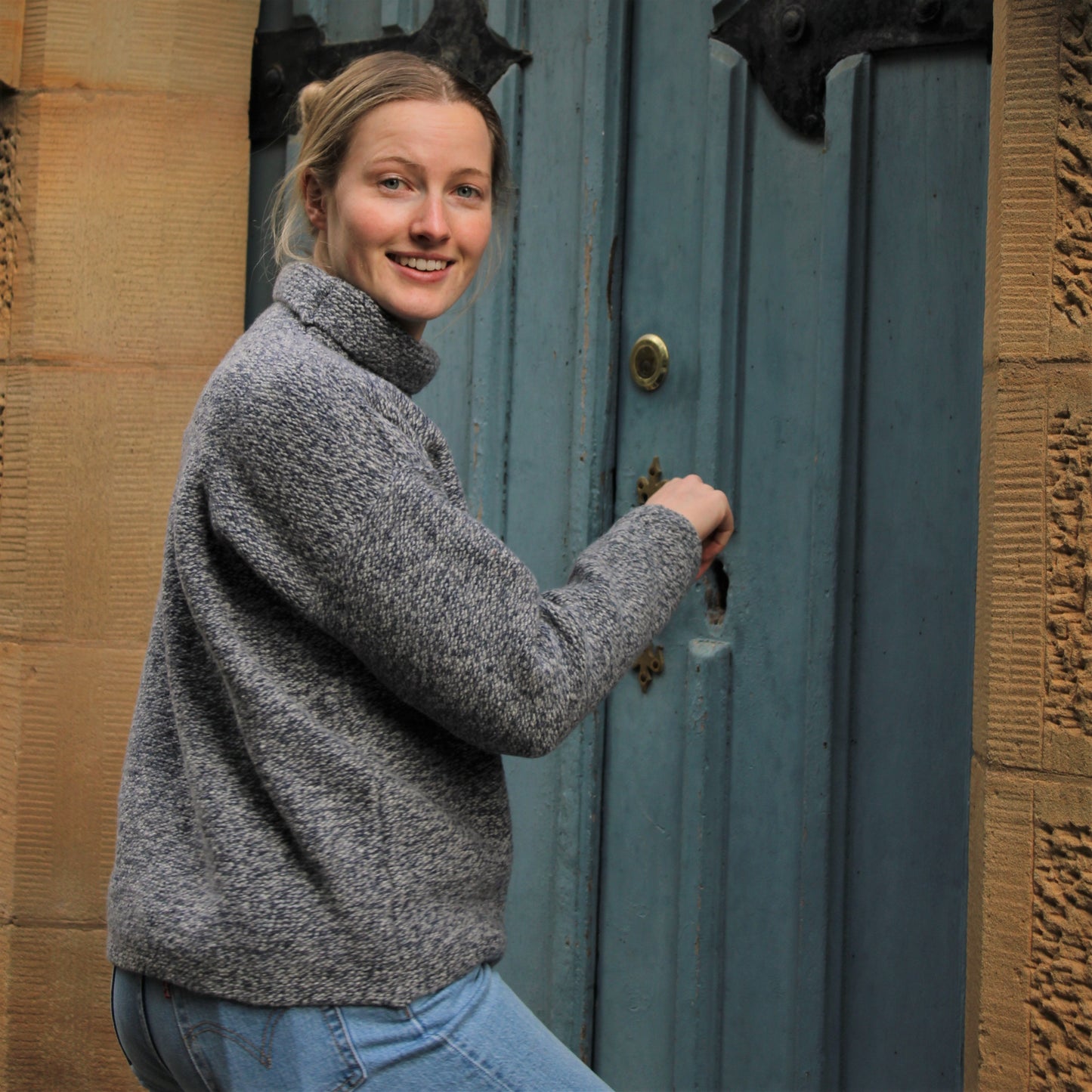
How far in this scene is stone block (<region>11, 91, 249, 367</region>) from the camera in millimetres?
2449

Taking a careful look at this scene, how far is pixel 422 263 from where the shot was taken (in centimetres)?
130

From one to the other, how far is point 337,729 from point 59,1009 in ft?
5.38

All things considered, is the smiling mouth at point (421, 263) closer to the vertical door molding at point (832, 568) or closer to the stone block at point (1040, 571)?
the stone block at point (1040, 571)

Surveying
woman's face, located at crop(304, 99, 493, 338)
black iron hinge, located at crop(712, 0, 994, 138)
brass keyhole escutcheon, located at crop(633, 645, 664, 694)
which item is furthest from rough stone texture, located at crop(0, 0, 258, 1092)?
woman's face, located at crop(304, 99, 493, 338)

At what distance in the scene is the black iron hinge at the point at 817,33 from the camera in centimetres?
191

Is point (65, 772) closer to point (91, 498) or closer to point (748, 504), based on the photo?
point (91, 498)

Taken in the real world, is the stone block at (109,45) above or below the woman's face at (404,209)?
above

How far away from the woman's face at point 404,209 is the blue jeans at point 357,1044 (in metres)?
0.62

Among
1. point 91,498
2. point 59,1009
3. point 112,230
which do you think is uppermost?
point 112,230

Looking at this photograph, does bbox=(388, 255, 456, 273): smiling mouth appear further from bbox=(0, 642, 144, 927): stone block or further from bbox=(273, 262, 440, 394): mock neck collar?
bbox=(0, 642, 144, 927): stone block

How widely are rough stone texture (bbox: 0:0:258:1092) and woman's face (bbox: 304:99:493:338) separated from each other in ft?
4.10

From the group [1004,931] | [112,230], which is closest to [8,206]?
[112,230]

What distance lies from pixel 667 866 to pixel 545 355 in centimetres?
86

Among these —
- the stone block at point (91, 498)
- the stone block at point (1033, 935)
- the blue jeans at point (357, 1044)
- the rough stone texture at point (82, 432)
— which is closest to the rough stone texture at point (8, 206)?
the rough stone texture at point (82, 432)
